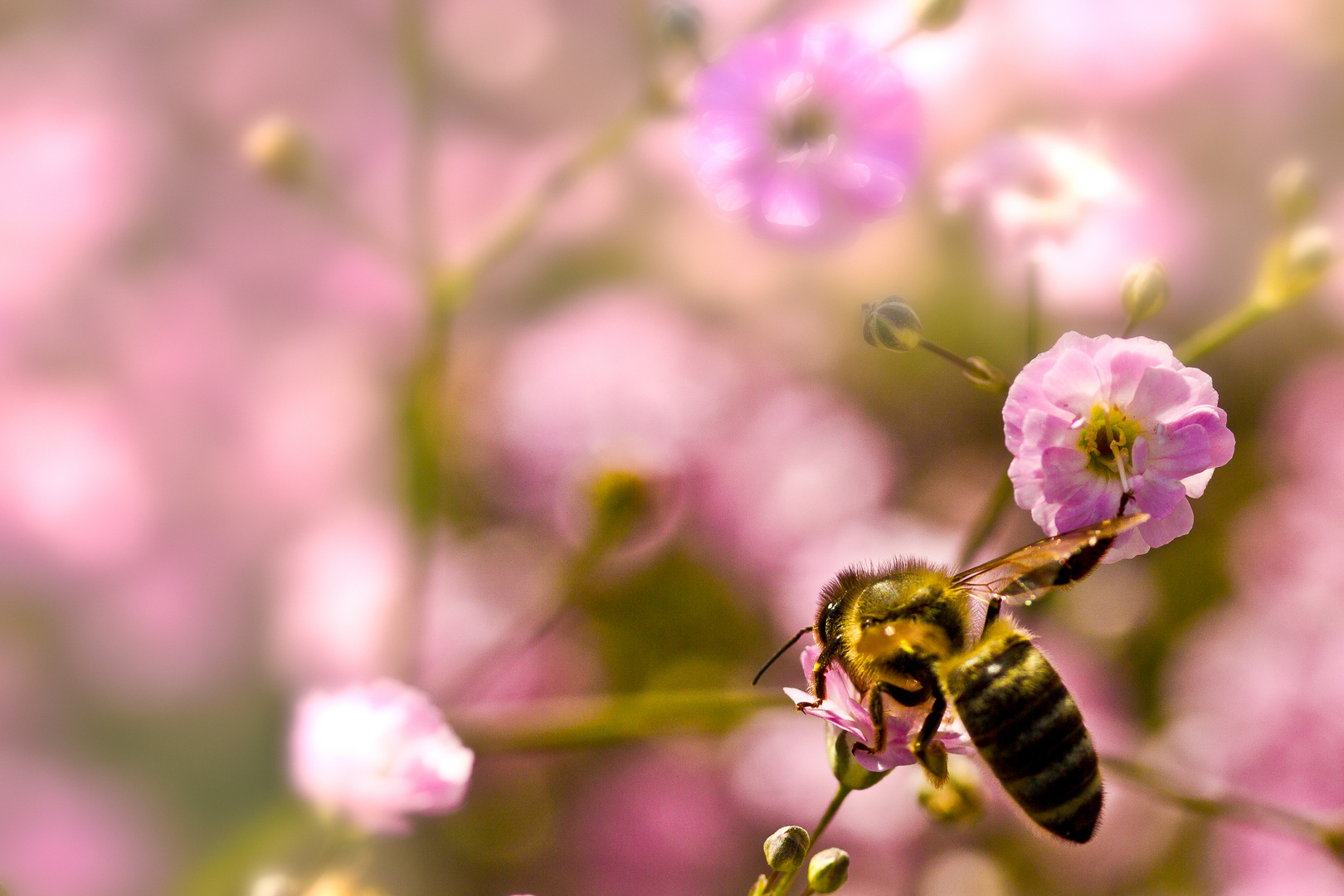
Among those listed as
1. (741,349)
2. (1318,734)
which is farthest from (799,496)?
(1318,734)

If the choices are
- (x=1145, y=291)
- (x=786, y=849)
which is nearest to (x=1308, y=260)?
(x=1145, y=291)

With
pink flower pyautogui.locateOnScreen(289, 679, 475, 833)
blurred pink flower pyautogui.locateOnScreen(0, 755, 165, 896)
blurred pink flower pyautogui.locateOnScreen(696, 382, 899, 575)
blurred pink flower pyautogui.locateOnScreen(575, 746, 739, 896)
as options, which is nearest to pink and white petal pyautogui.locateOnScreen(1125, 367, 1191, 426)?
pink flower pyautogui.locateOnScreen(289, 679, 475, 833)

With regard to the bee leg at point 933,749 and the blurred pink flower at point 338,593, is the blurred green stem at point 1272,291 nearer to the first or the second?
the bee leg at point 933,749

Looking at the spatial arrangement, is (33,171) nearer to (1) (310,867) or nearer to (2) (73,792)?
(2) (73,792)

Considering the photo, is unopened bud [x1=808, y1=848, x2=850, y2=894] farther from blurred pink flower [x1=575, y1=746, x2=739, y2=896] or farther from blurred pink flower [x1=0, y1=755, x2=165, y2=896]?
blurred pink flower [x1=0, y1=755, x2=165, y2=896]

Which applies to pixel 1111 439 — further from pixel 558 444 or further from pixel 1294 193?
pixel 558 444

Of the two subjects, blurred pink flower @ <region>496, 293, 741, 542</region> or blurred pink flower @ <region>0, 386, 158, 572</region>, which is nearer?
blurred pink flower @ <region>496, 293, 741, 542</region>
